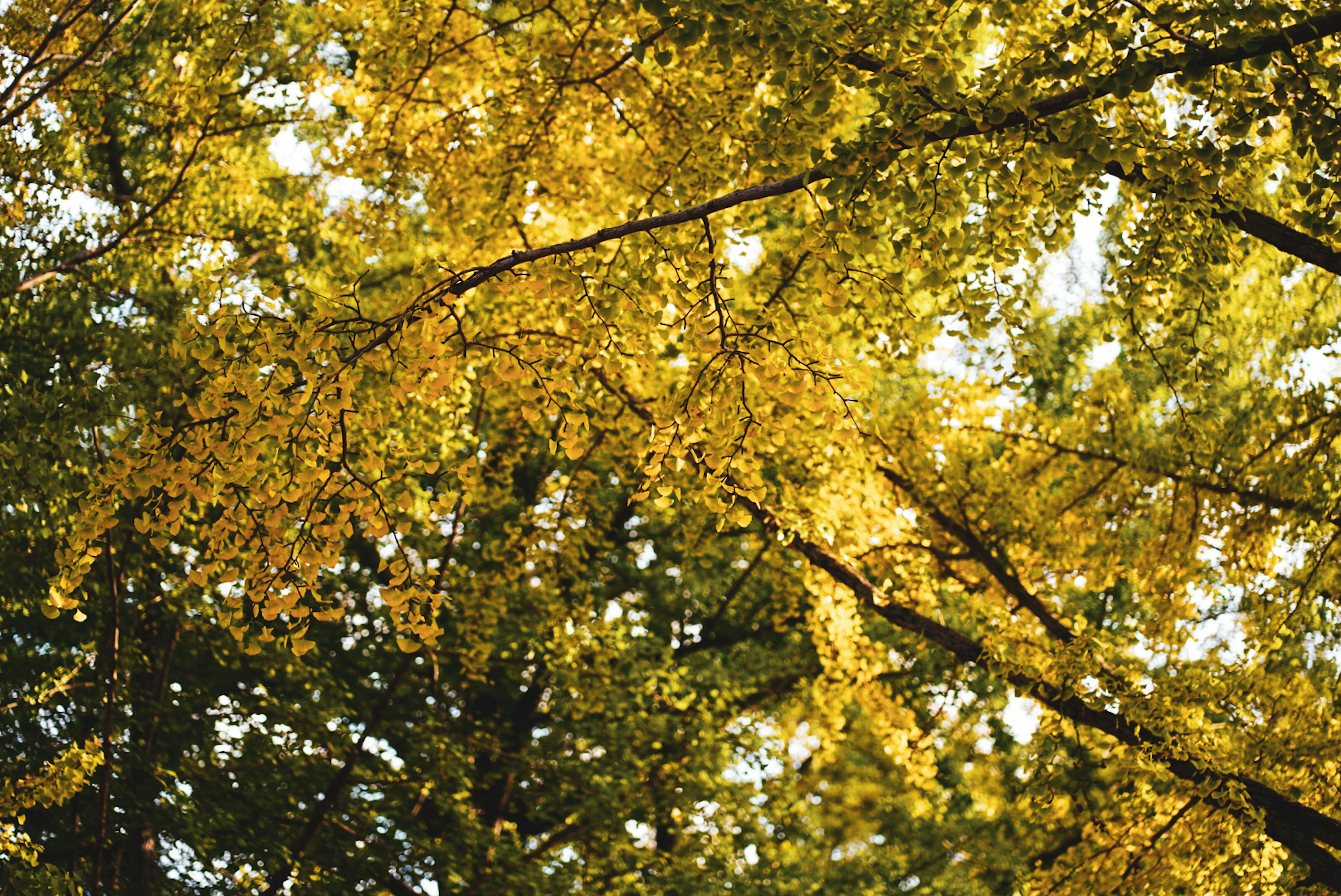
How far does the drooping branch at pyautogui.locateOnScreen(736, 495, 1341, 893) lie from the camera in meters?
4.41

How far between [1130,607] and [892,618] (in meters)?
5.80

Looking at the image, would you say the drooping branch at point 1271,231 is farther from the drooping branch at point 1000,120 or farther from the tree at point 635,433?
the drooping branch at point 1000,120

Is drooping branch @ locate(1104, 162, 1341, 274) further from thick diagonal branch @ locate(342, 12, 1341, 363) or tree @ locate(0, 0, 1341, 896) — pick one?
thick diagonal branch @ locate(342, 12, 1341, 363)

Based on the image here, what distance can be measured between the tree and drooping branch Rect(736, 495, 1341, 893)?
28 millimetres

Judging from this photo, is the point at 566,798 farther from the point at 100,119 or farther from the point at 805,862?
the point at 100,119

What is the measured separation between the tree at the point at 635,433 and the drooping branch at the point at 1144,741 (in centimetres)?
3

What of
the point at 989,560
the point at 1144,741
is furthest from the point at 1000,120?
the point at 989,560

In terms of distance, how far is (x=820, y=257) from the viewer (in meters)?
2.80

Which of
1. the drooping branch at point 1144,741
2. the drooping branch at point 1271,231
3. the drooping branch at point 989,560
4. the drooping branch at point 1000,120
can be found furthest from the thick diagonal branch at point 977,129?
the drooping branch at point 989,560

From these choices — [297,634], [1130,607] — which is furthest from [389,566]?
[1130,607]

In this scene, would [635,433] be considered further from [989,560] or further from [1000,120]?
[1000,120]

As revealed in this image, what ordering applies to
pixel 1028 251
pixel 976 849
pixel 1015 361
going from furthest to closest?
pixel 976 849, pixel 1015 361, pixel 1028 251

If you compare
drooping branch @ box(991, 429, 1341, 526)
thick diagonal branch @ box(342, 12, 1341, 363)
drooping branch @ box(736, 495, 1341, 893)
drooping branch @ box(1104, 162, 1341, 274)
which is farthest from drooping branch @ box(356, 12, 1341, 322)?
drooping branch @ box(991, 429, 1341, 526)

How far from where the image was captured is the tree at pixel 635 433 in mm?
2840
